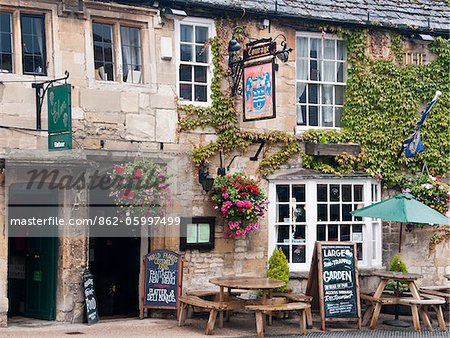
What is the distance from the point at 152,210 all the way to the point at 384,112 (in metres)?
5.20

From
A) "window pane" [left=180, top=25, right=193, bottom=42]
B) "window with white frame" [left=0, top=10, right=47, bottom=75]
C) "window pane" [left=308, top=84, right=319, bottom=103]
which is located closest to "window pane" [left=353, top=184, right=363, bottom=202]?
"window pane" [left=308, top=84, right=319, bottom=103]

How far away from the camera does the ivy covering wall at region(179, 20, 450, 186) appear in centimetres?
1650

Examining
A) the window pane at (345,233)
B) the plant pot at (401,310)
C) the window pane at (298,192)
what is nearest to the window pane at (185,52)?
the window pane at (298,192)

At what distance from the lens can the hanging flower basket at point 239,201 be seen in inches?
599

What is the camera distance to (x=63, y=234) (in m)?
14.5

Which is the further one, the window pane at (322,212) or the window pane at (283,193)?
the window pane at (322,212)

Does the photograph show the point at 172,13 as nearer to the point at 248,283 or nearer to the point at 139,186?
the point at 139,186

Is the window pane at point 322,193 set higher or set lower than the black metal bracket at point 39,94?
lower

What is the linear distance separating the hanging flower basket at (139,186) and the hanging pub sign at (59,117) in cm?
135

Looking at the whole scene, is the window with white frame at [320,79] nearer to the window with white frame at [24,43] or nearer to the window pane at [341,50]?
the window pane at [341,50]

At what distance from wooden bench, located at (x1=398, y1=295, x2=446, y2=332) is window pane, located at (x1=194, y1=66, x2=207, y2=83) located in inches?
200

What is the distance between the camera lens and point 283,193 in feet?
53.8

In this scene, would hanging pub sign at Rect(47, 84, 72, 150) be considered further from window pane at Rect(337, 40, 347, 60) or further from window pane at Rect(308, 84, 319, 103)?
window pane at Rect(337, 40, 347, 60)

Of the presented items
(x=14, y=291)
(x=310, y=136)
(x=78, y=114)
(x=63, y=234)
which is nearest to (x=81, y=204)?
(x=63, y=234)
